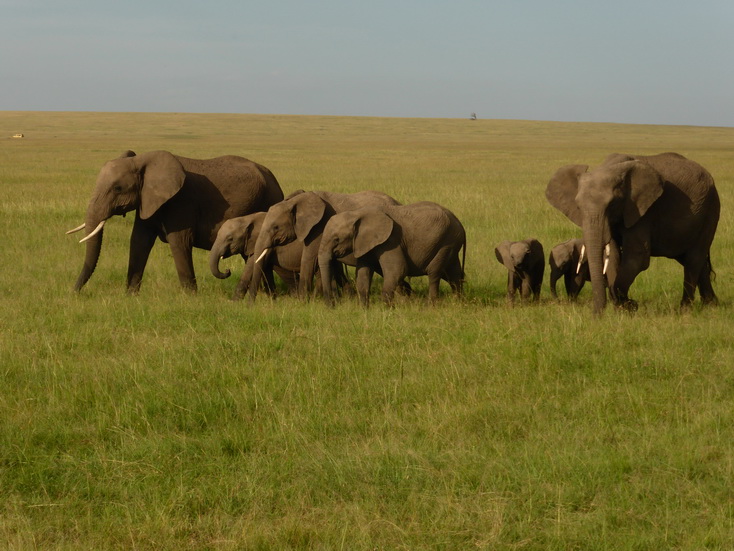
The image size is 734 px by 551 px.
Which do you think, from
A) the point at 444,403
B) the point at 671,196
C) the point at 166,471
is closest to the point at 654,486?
the point at 444,403

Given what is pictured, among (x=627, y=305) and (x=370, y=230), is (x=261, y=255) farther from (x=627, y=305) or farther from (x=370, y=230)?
(x=627, y=305)

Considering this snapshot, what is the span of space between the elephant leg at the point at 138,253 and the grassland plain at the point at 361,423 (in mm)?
241

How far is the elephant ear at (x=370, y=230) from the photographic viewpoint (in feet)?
35.1

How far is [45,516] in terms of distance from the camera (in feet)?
17.0

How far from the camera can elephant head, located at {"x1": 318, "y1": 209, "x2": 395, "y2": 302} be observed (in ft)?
35.3

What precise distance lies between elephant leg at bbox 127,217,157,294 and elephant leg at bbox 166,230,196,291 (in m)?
0.30

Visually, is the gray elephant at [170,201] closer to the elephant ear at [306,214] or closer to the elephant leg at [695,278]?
the elephant ear at [306,214]

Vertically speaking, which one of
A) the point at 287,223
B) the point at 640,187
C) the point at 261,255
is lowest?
the point at 261,255

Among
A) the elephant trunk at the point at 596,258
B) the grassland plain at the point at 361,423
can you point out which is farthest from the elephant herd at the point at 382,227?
the grassland plain at the point at 361,423

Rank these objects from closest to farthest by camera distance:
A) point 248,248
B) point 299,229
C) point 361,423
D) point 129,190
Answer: point 361,423
point 299,229
point 129,190
point 248,248

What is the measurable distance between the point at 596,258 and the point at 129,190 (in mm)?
5881

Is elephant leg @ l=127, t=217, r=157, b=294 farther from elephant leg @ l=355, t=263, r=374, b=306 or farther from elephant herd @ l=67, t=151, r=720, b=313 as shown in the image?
elephant leg @ l=355, t=263, r=374, b=306

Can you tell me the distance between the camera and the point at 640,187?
9602 mm

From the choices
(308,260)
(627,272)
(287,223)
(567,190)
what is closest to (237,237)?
(287,223)
